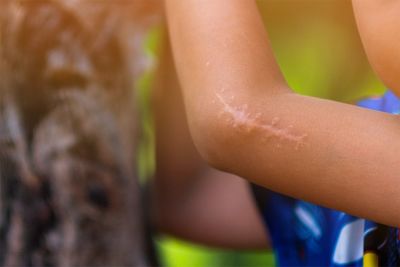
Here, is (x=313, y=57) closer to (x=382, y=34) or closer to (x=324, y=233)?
(x=324, y=233)

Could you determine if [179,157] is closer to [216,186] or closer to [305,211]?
[216,186]

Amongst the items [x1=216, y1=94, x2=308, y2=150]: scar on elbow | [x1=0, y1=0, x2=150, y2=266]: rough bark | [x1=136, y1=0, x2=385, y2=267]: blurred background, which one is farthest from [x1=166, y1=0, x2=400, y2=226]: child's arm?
[x1=136, y1=0, x2=385, y2=267]: blurred background

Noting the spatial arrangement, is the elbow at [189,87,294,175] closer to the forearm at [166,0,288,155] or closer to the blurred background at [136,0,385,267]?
the forearm at [166,0,288,155]

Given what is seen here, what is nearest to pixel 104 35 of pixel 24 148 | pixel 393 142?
pixel 24 148

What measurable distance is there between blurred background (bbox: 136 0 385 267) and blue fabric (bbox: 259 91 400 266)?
265 mm

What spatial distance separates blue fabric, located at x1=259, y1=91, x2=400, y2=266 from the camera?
413mm

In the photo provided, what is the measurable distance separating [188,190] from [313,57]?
268mm

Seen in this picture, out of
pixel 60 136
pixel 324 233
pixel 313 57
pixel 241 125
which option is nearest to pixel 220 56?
pixel 241 125

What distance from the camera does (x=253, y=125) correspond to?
1.16 ft

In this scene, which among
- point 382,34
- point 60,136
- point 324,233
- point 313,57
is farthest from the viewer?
point 313,57

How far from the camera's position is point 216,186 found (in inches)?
30.4

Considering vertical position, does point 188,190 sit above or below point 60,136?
below

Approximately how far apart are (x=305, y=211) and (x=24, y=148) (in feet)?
1.04

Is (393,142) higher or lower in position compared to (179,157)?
higher
